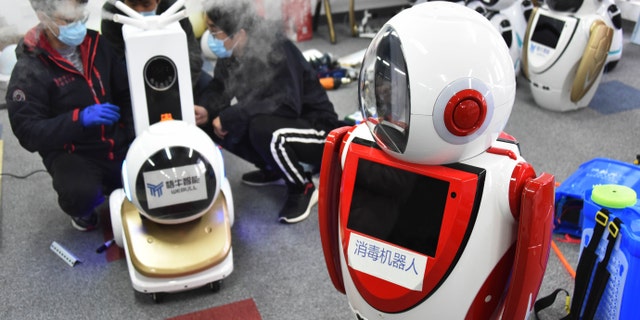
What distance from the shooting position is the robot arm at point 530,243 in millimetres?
1069

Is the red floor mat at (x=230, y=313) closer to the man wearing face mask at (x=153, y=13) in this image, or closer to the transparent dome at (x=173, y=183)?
the transparent dome at (x=173, y=183)

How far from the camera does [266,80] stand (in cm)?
212

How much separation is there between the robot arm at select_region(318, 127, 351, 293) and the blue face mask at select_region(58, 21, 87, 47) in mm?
1001

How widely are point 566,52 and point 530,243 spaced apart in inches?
80.1

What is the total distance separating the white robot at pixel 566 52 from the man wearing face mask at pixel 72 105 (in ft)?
6.59

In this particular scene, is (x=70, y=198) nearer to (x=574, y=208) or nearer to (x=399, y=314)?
(x=399, y=314)

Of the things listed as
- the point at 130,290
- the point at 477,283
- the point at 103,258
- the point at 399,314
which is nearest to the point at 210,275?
the point at 130,290

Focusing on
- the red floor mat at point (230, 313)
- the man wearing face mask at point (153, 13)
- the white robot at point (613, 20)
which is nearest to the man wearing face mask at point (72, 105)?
the man wearing face mask at point (153, 13)

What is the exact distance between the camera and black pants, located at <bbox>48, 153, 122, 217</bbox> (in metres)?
1.95

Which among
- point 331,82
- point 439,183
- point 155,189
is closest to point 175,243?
point 155,189

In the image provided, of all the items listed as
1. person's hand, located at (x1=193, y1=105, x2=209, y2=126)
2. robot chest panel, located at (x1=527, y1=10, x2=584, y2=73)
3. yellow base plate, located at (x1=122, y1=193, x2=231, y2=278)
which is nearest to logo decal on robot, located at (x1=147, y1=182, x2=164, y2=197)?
yellow base plate, located at (x1=122, y1=193, x2=231, y2=278)

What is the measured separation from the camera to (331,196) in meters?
1.30

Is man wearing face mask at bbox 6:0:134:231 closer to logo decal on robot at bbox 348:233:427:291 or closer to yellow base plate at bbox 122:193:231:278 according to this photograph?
yellow base plate at bbox 122:193:231:278

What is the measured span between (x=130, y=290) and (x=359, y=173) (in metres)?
1.00
